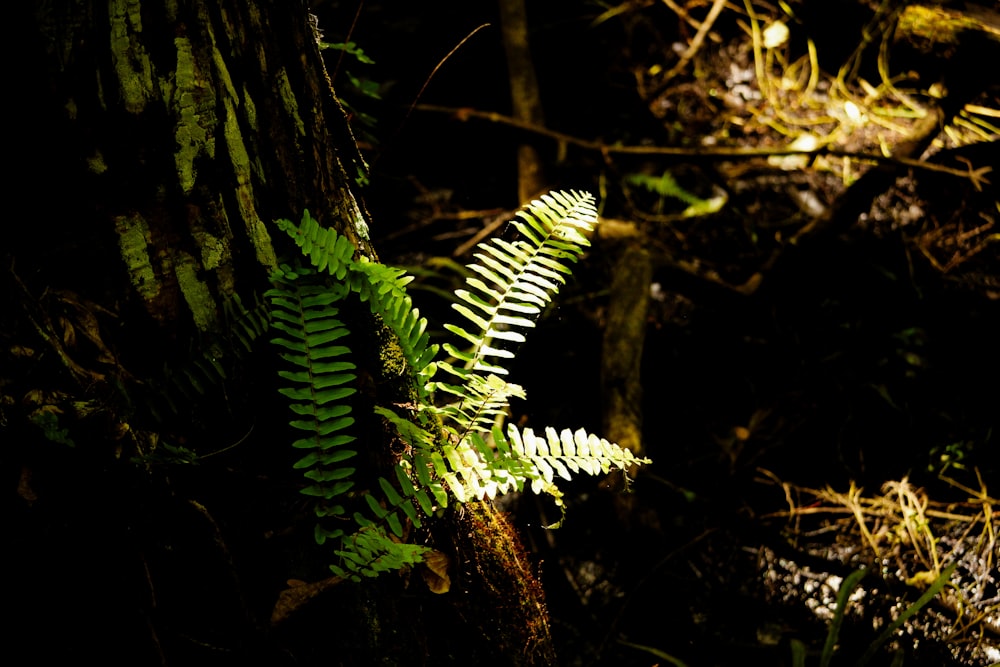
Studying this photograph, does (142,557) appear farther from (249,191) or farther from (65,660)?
(249,191)

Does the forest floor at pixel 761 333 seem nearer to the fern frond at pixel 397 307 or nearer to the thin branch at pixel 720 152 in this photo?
the thin branch at pixel 720 152

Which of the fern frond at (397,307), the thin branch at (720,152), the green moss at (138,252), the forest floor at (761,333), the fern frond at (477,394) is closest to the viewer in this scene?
the green moss at (138,252)

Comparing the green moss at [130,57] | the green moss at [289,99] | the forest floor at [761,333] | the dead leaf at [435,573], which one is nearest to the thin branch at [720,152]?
the forest floor at [761,333]

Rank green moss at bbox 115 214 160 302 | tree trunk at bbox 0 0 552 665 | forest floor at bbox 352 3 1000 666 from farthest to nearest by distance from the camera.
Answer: forest floor at bbox 352 3 1000 666 < green moss at bbox 115 214 160 302 < tree trunk at bbox 0 0 552 665

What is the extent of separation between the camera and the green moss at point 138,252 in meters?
1.55

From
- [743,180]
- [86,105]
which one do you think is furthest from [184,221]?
[743,180]

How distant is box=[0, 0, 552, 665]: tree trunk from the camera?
1.41 m

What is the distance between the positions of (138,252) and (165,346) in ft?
0.88

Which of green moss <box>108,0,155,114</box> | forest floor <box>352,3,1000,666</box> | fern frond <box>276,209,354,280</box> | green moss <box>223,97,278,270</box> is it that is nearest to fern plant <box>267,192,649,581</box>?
fern frond <box>276,209,354,280</box>

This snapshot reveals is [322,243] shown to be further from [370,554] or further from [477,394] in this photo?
[370,554]

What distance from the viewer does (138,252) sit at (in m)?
1.58

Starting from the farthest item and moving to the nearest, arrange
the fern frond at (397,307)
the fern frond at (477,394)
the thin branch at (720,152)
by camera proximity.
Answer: the thin branch at (720,152)
the fern frond at (477,394)
the fern frond at (397,307)

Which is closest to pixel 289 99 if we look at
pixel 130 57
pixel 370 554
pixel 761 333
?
pixel 130 57

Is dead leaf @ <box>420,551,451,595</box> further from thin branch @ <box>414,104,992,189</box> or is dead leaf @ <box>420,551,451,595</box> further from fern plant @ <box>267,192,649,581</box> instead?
thin branch @ <box>414,104,992,189</box>
